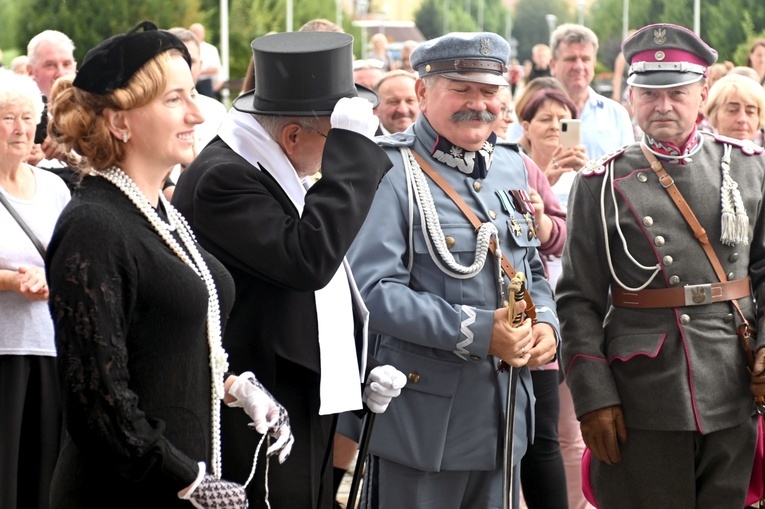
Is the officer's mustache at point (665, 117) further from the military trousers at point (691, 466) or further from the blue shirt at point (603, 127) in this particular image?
the blue shirt at point (603, 127)

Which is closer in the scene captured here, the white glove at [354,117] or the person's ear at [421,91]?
the white glove at [354,117]

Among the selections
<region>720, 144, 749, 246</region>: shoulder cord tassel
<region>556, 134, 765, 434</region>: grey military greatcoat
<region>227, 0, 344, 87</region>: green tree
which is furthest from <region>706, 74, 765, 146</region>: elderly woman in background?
<region>227, 0, 344, 87</region>: green tree

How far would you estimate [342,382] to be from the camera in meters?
3.50

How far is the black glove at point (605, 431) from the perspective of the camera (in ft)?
14.6

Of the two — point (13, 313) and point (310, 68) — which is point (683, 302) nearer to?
point (310, 68)

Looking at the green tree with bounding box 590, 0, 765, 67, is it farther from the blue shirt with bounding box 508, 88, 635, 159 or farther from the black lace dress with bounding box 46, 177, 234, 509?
the black lace dress with bounding box 46, 177, 234, 509

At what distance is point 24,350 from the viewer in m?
4.95

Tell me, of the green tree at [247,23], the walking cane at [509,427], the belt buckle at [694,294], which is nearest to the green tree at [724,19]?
the green tree at [247,23]

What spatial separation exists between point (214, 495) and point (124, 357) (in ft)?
1.23

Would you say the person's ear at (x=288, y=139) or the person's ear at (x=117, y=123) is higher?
the person's ear at (x=117, y=123)

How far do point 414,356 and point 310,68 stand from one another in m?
1.09

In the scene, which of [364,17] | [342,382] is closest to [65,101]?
[342,382]

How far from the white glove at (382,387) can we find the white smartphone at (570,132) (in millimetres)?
3039

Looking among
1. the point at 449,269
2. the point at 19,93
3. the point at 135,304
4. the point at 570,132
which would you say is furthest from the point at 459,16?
the point at 135,304
